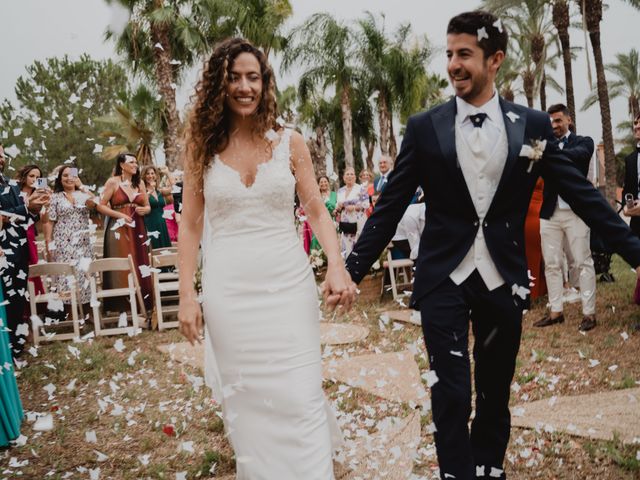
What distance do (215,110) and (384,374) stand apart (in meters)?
3.20

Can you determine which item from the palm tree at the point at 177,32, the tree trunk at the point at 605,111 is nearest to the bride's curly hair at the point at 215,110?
the palm tree at the point at 177,32

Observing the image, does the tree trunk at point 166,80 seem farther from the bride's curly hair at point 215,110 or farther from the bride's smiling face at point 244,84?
the bride's smiling face at point 244,84

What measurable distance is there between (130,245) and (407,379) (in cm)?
578

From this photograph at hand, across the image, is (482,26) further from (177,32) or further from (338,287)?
(177,32)

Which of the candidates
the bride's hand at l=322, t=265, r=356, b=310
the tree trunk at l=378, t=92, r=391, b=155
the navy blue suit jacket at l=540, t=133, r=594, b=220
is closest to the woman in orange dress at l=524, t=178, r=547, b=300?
the navy blue suit jacket at l=540, t=133, r=594, b=220

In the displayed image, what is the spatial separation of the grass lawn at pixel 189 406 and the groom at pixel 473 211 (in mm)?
928

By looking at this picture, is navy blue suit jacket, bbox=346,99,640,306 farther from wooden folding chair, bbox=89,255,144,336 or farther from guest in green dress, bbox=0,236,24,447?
wooden folding chair, bbox=89,255,144,336

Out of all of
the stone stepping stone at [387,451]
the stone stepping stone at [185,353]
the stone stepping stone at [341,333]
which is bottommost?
the stone stepping stone at [387,451]

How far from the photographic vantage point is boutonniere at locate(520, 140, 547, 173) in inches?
110

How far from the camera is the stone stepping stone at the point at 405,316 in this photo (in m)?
7.85

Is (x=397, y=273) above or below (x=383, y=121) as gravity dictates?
below

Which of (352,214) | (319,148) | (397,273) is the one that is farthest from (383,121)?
(397,273)

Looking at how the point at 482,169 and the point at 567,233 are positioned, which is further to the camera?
the point at 567,233

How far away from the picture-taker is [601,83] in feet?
66.8
